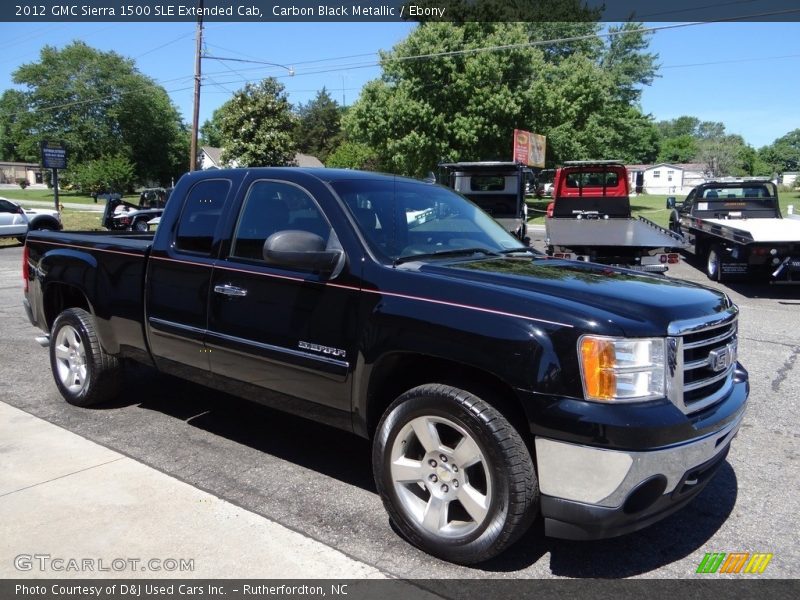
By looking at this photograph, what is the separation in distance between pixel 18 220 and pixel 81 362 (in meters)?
19.1

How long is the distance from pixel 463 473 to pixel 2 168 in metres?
124

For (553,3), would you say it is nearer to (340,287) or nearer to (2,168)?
(340,287)

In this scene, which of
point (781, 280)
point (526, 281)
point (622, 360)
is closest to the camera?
point (622, 360)

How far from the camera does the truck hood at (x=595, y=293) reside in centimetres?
277

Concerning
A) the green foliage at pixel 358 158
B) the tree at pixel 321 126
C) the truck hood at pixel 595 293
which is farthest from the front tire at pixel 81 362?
the tree at pixel 321 126

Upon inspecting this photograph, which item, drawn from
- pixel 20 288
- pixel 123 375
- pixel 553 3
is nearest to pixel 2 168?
pixel 553 3

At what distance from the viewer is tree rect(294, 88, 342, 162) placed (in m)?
90.8

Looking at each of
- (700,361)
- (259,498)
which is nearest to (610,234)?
(700,361)

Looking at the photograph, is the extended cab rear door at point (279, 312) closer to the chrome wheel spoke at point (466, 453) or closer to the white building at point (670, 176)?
the chrome wheel spoke at point (466, 453)

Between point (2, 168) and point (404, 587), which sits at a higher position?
point (2, 168)

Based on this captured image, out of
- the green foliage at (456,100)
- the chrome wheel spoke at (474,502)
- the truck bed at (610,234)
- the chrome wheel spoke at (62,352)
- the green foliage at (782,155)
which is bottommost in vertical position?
the chrome wheel spoke at (474,502)

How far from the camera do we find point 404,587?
114 inches

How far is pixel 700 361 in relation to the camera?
297cm

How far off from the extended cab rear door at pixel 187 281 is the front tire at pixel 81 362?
0.72 m
